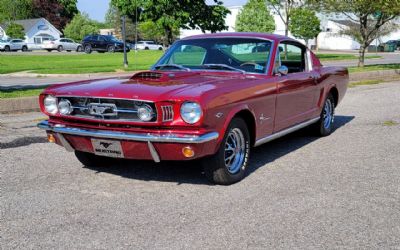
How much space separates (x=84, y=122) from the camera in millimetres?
4871

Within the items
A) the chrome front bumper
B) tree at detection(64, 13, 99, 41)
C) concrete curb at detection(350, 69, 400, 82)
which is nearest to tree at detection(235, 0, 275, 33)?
concrete curb at detection(350, 69, 400, 82)

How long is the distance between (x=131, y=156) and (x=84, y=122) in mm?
624

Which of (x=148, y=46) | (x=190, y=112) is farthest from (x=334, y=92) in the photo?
(x=148, y=46)

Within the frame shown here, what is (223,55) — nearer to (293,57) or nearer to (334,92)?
(293,57)

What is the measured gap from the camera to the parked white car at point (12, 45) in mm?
52938

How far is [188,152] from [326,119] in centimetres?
388

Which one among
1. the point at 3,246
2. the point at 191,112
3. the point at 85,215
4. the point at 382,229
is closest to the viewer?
the point at 3,246

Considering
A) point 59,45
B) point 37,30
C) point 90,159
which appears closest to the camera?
point 90,159

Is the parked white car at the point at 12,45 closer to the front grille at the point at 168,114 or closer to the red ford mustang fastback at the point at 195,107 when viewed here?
the red ford mustang fastback at the point at 195,107

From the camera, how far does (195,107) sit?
4410mm

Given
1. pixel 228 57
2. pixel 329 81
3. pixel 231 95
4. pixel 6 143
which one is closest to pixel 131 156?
pixel 231 95

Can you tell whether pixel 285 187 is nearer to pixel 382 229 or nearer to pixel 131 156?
pixel 382 229

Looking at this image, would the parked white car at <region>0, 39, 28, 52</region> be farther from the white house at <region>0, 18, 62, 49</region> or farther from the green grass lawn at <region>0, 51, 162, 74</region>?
the green grass lawn at <region>0, 51, 162, 74</region>

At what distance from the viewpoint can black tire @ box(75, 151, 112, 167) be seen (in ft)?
18.6
